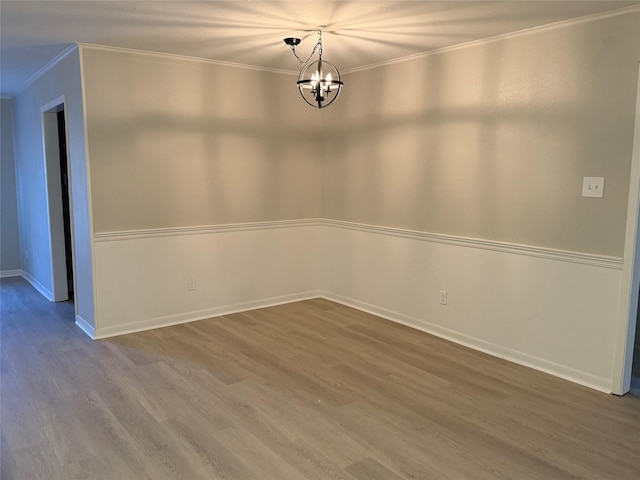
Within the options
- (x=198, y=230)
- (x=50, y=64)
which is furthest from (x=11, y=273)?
(x=198, y=230)

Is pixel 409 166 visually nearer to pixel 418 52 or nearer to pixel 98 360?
pixel 418 52

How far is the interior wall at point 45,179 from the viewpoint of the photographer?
4086 millimetres

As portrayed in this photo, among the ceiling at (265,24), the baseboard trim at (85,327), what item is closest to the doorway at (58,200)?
the baseboard trim at (85,327)

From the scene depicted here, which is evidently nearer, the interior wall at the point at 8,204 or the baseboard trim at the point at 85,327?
the baseboard trim at the point at 85,327

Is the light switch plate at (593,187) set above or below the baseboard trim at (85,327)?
above

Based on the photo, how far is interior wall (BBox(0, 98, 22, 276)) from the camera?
6.42 m

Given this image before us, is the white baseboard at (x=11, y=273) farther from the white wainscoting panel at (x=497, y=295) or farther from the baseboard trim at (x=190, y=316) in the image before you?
the white wainscoting panel at (x=497, y=295)

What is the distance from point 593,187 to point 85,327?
422cm

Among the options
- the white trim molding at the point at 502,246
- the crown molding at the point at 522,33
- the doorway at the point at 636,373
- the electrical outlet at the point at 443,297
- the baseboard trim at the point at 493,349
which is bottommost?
the doorway at the point at 636,373

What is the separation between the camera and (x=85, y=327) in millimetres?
4363

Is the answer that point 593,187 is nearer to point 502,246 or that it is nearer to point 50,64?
point 502,246

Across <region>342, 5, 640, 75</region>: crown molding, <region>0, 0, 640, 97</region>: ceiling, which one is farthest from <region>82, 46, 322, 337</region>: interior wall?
<region>342, 5, 640, 75</region>: crown molding

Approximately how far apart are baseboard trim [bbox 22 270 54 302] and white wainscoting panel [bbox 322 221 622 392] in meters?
3.34

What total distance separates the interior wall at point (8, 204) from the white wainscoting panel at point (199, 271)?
11.2 feet
